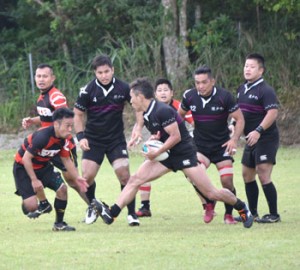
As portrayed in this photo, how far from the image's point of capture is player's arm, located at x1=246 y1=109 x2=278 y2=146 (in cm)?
1190

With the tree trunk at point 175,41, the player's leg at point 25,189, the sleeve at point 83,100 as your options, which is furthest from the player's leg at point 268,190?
the tree trunk at point 175,41

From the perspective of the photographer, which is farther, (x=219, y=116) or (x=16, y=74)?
(x=16, y=74)

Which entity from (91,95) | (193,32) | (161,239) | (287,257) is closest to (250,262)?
(287,257)

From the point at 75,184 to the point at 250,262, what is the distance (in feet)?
12.3

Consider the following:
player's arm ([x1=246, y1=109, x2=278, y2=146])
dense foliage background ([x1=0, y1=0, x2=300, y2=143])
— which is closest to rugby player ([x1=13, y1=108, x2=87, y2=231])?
player's arm ([x1=246, y1=109, x2=278, y2=146])

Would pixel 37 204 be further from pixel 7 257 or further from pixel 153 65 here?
pixel 153 65

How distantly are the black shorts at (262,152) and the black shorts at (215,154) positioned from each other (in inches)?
9.9

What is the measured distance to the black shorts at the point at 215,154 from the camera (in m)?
12.5

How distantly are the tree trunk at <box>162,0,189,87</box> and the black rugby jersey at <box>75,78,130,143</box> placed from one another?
14042 mm

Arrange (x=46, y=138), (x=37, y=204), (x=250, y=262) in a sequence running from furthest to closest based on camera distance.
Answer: (x=37, y=204) → (x=46, y=138) → (x=250, y=262)

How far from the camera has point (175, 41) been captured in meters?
27.2

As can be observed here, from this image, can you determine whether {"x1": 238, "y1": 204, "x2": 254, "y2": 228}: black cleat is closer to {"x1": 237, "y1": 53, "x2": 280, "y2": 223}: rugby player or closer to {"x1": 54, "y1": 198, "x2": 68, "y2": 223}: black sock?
{"x1": 237, "y1": 53, "x2": 280, "y2": 223}: rugby player

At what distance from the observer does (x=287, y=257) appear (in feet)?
30.6

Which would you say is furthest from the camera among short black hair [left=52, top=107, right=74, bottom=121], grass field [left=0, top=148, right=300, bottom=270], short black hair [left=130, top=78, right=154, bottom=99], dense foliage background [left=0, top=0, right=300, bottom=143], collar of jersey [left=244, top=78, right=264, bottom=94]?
dense foliage background [left=0, top=0, right=300, bottom=143]
